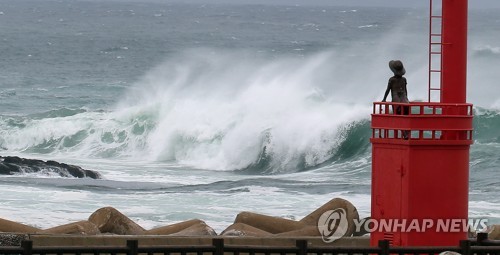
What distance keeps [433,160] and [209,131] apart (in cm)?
2762

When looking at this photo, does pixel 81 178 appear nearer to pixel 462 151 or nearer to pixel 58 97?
pixel 462 151

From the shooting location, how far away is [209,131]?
123ft

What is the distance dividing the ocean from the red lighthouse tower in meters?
9.38

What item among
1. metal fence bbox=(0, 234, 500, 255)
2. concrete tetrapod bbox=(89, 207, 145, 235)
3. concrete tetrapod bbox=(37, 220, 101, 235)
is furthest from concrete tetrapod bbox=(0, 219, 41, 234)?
metal fence bbox=(0, 234, 500, 255)

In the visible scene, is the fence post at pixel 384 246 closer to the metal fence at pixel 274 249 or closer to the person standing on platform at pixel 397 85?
the metal fence at pixel 274 249

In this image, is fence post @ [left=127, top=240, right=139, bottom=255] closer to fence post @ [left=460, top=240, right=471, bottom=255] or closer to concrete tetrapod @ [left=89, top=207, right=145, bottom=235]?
fence post @ [left=460, top=240, right=471, bottom=255]

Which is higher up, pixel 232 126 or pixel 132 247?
pixel 232 126

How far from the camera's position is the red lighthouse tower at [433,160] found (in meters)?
9.95

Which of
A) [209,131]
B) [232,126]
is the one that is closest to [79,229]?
[232,126]

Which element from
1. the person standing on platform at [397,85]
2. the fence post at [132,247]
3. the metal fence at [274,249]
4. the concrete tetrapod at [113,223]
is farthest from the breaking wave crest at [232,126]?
the fence post at [132,247]

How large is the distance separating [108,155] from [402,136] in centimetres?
2623

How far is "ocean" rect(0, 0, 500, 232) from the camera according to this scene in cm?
2323

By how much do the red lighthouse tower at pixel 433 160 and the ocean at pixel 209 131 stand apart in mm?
9376

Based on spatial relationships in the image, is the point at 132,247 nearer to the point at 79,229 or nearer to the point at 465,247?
the point at 465,247
